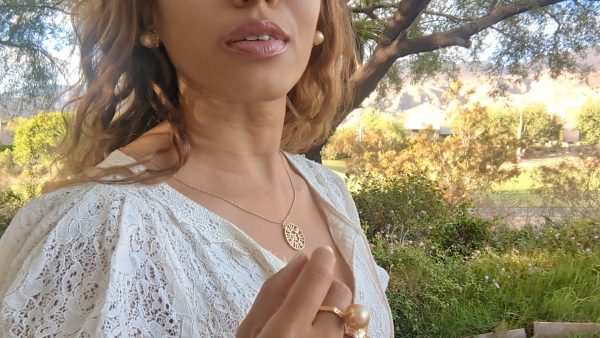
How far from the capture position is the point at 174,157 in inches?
33.9

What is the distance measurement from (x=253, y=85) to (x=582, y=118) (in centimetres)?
692

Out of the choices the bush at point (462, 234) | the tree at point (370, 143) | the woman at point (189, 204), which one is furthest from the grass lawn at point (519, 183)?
the woman at point (189, 204)

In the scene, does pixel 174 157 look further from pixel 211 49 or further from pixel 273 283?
pixel 273 283

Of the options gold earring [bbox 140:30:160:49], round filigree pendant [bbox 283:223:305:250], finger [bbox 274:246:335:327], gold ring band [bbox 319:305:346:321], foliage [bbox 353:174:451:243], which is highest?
gold earring [bbox 140:30:160:49]

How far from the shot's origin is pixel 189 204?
2.58 ft

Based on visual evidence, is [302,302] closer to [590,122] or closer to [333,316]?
[333,316]

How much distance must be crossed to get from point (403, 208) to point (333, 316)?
4831 millimetres

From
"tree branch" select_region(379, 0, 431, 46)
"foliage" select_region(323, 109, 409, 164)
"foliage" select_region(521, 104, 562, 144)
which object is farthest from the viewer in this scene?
"foliage" select_region(323, 109, 409, 164)

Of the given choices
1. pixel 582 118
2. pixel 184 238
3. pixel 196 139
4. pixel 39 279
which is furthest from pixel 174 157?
pixel 582 118

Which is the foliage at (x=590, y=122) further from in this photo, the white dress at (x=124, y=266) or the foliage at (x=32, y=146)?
the white dress at (x=124, y=266)

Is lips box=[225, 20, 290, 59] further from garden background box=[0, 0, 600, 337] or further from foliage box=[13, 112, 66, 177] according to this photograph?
foliage box=[13, 112, 66, 177]

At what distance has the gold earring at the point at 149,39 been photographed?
0.84 metres

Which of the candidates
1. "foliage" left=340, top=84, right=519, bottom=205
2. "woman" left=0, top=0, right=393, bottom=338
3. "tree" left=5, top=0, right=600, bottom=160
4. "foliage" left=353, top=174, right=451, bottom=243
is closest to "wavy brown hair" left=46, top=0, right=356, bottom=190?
"woman" left=0, top=0, right=393, bottom=338

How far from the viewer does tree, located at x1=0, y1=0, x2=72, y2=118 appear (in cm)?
469
